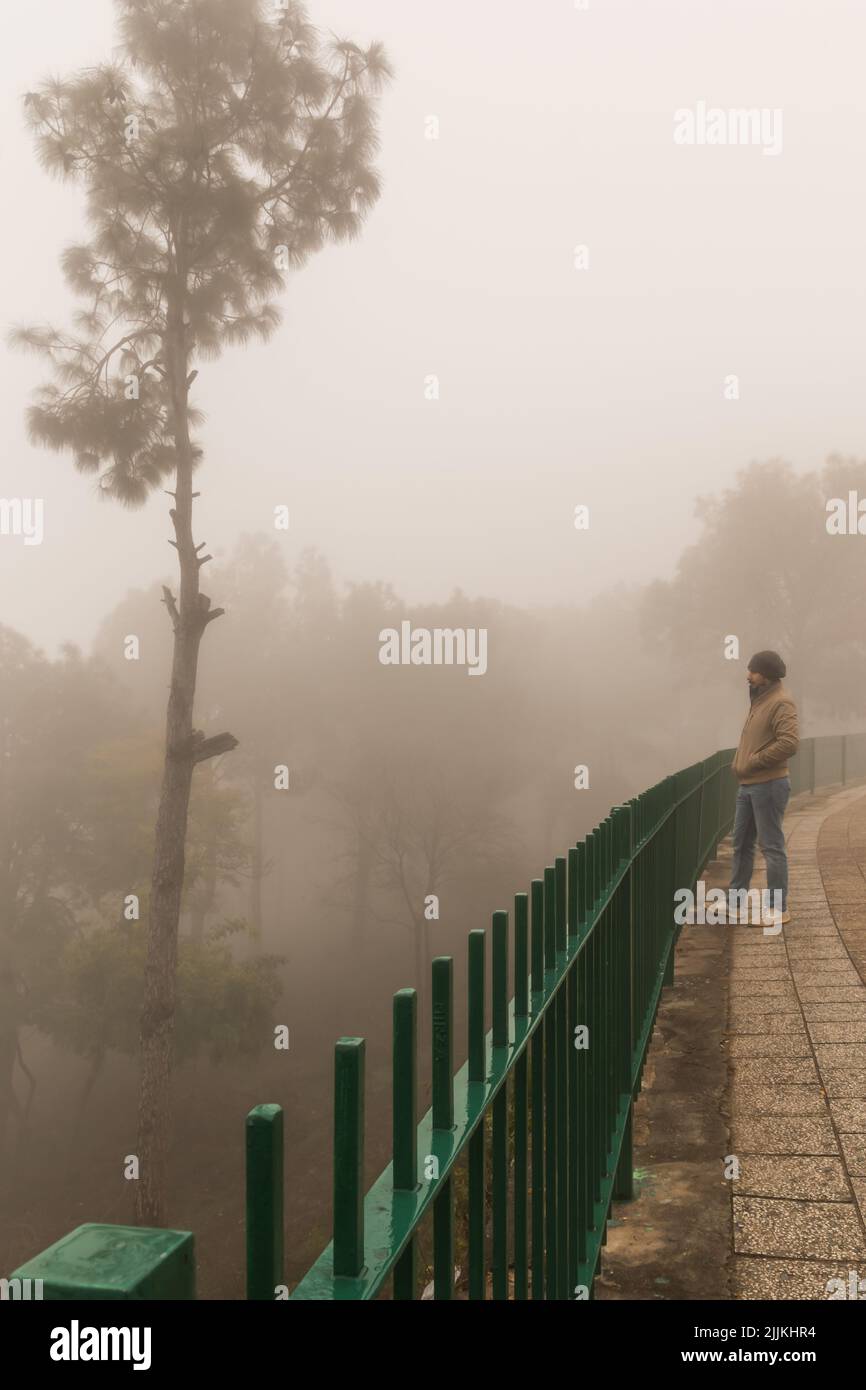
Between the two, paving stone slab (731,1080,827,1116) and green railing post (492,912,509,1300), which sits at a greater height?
green railing post (492,912,509,1300)

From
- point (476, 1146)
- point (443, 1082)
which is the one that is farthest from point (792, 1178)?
point (443, 1082)

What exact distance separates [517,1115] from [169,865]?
13723 millimetres

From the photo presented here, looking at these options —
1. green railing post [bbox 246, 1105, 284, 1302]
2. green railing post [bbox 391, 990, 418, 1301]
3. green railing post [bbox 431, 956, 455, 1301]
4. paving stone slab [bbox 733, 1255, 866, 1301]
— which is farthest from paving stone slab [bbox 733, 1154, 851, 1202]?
green railing post [bbox 246, 1105, 284, 1302]

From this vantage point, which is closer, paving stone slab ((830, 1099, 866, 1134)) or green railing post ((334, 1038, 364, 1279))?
green railing post ((334, 1038, 364, 1279))

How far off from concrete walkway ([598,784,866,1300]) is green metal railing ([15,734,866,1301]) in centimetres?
18

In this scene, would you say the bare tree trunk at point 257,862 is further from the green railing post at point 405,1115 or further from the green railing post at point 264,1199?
the green railing post at point 264,1199

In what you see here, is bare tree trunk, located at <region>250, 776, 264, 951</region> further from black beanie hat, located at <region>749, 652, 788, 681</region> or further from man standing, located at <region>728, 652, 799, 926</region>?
black beanie hat, located at <region>749, 652, 788, 681</region>

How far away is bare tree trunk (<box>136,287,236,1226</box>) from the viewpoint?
573 inches

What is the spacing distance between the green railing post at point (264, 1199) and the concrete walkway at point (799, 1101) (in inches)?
97.2


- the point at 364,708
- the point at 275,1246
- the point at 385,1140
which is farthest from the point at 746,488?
the point at 275,1246

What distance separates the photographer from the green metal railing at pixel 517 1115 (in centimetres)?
110

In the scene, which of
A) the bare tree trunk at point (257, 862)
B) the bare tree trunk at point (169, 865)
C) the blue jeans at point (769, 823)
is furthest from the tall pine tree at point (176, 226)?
the bare tree trunk at point (257, 862)

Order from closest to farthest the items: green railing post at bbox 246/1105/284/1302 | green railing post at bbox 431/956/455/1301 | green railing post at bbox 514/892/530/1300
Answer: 1. green railing post at bbox 246/1105/284/1302
2. green railing post at bbox 431/956/455/1301
3. green railing post at bbox 514/892/530/1300
